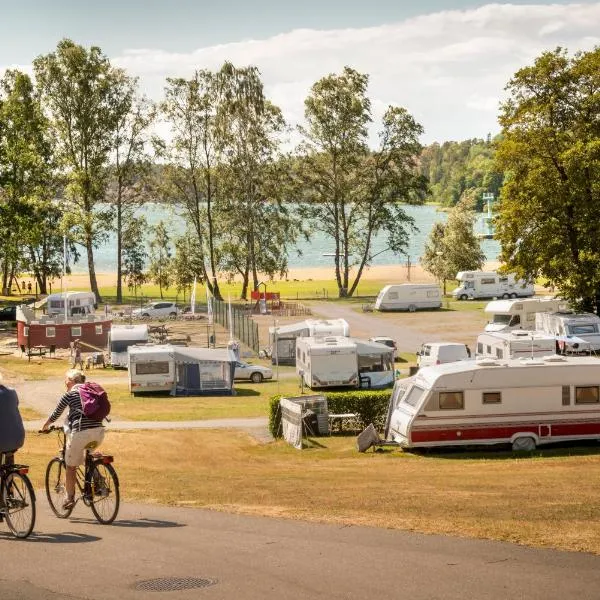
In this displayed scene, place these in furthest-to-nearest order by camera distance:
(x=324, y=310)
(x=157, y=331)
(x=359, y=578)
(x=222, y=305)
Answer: (x=324, y=310) → (x=222, y=305) → (x=157, y=331) → (x=359, y=578)

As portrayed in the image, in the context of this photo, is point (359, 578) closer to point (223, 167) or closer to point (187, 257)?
point (223, 167)

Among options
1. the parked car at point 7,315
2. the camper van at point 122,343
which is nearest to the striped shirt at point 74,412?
the camper van at point 122,343

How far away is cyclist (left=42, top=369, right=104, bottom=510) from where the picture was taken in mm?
11461

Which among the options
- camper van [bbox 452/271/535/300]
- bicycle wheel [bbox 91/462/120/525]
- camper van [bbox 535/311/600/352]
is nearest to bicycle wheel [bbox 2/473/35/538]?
bicycle wheel [bbox 91/462/120/525]

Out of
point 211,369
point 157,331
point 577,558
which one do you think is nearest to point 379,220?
point 157,331

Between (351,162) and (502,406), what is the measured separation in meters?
55.9

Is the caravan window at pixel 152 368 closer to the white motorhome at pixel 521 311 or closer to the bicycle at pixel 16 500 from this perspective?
the white motorhome at pixel 521 311

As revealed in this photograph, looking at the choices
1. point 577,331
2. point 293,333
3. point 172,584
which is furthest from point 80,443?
point 577,331

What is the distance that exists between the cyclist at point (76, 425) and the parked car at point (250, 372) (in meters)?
30.2

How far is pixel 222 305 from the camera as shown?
63.3m

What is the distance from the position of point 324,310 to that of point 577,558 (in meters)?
59.8

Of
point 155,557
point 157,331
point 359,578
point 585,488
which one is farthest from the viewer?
point 157,331

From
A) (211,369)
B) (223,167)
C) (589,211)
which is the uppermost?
(223,167)

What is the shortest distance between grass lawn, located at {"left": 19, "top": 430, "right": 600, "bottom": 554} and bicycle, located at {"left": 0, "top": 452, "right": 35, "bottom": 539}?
2714 mm
